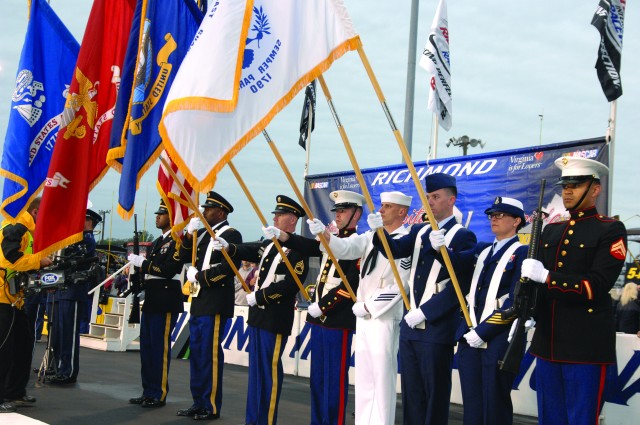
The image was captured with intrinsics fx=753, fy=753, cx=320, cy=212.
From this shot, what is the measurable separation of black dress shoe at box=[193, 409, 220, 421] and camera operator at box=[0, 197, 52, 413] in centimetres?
169

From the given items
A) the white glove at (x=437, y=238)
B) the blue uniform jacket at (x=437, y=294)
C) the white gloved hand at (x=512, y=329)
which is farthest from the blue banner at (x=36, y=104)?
the white gloved hand at (x=512, y=329)

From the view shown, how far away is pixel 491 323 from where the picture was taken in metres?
5.25

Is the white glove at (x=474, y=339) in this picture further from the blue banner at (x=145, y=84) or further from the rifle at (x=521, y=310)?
the blue banner at (x=145, y=84)

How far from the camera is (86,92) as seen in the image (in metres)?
7.40

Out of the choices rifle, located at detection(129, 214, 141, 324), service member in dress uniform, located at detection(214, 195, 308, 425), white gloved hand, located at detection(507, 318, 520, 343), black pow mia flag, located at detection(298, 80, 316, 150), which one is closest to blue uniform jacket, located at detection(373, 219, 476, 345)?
white gloved hand, located at detection(507, 318, 520, 343)

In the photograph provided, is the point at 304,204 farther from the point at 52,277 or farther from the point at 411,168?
the point at 52,277

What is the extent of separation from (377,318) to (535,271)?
1684 millimetres

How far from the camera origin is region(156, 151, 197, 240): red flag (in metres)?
7.51

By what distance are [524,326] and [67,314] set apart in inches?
248

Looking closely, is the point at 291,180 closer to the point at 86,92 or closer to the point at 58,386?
the point at 86,92

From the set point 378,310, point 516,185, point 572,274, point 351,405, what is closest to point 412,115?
point 516,185

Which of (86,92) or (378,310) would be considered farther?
(86,92)

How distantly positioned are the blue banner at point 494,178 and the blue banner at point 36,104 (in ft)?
14.7

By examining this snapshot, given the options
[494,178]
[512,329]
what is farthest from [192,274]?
[494,178]
